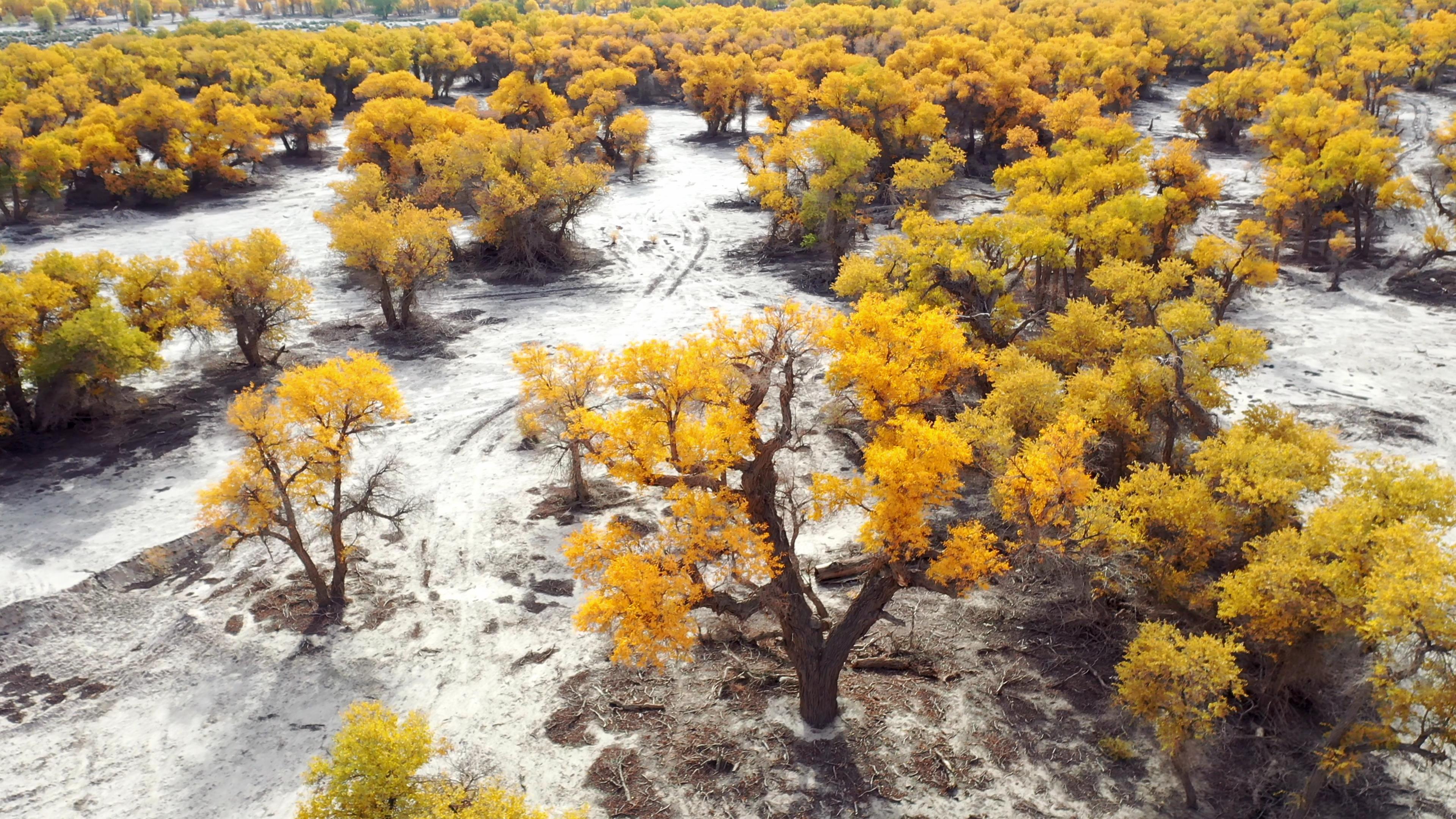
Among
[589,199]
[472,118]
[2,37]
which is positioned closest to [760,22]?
[472,118]

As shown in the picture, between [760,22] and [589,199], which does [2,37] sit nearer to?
[760,22]

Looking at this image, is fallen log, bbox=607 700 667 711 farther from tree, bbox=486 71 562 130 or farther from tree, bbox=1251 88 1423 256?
tree, bbox=486 71 562 130

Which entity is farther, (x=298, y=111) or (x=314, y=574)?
(x=298, y=111)

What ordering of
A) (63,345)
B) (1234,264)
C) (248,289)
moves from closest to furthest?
(63,345) → (248,289) → (1234,264)

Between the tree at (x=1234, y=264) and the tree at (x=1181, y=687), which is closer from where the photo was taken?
the tree at (x=1181, y=687)

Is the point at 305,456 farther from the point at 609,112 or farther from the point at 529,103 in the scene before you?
the point at 529,103

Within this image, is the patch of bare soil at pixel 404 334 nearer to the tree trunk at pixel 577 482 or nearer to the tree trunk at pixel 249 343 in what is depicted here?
the tree trunk at pixel 249 343

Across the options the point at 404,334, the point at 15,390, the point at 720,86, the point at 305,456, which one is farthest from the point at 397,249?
the point at 720,86

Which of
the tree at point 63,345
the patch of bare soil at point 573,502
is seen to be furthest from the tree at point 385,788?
the tree at point 63,345
